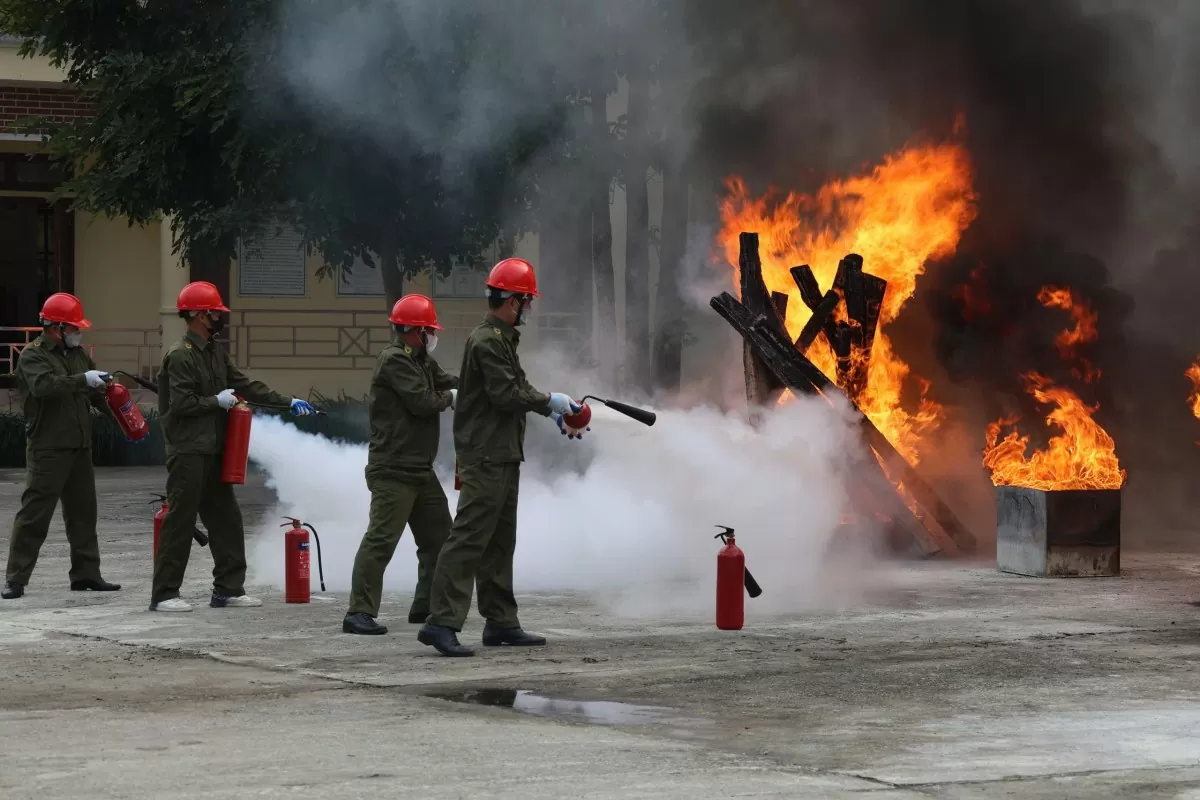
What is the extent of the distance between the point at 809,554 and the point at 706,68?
5.41 meters

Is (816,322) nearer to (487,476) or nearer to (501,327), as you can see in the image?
(501,327)

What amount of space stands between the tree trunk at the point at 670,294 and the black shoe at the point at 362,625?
7794 millimetres

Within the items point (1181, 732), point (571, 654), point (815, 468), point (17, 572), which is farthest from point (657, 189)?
point (1181, 732)

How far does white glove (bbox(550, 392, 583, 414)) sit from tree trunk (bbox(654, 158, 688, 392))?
8134 millimetres

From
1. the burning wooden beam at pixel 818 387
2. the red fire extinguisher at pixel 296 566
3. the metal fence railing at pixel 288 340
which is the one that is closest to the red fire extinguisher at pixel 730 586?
the red fire extinguisher at pixel 296 566

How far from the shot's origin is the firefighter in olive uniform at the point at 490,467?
820cm

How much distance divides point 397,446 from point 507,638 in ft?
3.72

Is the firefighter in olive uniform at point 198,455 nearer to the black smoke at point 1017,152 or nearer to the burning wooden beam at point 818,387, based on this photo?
the burning wooden beam at point 818,387

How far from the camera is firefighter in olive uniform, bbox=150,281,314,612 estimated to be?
962 cm

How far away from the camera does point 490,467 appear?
328 inches

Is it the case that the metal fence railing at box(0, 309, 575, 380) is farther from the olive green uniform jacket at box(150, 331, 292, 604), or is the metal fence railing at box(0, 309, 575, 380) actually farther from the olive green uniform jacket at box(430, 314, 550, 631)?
the olive green uniform jacket at box(430, 314, 550, 631)

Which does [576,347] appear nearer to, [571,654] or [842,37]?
[842,37]

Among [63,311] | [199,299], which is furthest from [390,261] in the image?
[199,299]

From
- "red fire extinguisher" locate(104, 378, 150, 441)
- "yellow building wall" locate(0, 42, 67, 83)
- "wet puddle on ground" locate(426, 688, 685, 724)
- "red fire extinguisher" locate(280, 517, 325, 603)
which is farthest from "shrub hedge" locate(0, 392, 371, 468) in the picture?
"wet puddle on ground" locate(426, 688, 685, 724)
